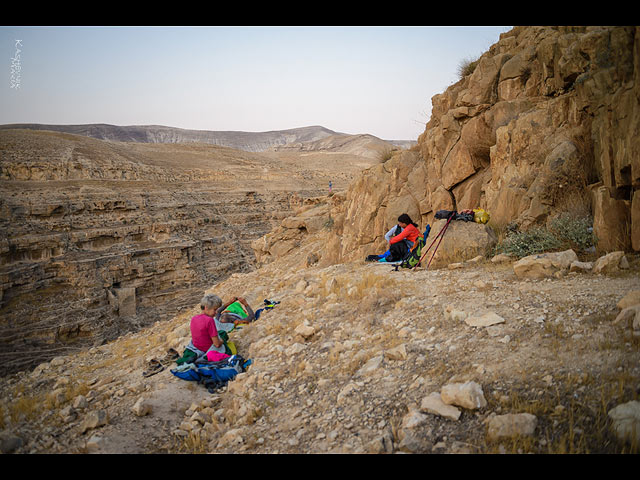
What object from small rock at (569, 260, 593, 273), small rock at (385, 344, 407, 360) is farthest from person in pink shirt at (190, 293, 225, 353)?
small rock at (569, 260, 593, 273)

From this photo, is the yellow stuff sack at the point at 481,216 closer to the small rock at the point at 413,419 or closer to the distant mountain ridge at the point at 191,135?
the small rock at the point at 413,419

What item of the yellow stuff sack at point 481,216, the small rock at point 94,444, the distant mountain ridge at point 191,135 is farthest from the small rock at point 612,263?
the distant mountain ridge at point 191,135

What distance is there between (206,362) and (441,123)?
7710 mm

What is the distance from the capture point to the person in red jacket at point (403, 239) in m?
7.38

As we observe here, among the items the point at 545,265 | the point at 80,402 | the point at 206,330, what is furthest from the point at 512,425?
the point at 80,402

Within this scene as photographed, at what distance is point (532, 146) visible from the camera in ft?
20.7

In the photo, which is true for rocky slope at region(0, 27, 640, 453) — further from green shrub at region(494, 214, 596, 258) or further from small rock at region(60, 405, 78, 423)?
green shrub at region(494, 214, 596, 258)

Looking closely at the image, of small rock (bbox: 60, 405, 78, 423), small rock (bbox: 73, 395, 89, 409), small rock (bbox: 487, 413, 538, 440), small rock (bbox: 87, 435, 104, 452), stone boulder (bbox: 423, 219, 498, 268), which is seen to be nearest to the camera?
small rock (bbox: 487, 413, 538, 440)

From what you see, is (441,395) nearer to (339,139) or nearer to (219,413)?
(219,413)

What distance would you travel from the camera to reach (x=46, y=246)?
23906 millimetres

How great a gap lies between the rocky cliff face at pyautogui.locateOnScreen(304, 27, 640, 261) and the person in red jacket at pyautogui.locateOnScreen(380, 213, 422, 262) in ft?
3.95

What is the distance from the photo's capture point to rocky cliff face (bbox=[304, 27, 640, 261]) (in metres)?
4.64

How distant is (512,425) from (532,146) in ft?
19.0
